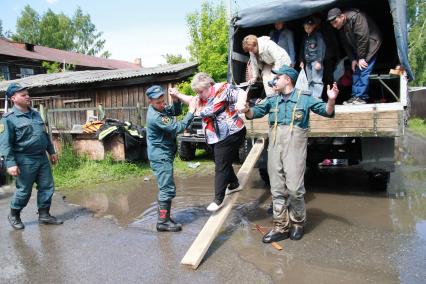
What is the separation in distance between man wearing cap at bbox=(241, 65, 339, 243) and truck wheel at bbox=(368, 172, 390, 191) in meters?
2.13

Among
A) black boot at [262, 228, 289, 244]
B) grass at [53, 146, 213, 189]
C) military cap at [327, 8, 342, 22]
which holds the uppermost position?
military cap at [327, 8, 342, 22]

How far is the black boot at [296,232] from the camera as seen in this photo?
4.21 meters

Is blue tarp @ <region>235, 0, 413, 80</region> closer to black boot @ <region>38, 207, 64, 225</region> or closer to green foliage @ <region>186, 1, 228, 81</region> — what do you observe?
black boot @ <region>38, 207, 64, 225</region>

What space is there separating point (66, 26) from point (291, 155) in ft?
172

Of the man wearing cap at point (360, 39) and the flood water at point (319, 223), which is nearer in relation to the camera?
the flood water at point (319, 223)

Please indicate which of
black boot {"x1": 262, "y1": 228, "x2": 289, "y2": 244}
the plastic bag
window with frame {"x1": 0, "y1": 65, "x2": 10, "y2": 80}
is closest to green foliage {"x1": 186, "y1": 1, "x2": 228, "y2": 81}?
the plastic bag

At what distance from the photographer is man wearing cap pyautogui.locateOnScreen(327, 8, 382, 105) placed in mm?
5406

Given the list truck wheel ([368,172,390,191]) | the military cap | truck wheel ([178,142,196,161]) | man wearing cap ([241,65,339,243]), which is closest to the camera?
man wearing cap ([241,65,339,243])

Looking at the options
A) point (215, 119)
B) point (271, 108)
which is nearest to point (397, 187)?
point (271, 108)

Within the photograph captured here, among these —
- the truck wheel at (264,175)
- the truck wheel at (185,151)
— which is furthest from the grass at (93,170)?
the truck wheel at (264,175)

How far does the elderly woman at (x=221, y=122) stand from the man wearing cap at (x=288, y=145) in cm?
25

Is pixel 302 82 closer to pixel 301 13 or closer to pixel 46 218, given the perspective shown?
pixel 301 13

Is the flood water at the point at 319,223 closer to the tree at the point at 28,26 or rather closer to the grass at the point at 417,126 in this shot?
the grass at the point at 417,126

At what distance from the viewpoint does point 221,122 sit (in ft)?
14.2
